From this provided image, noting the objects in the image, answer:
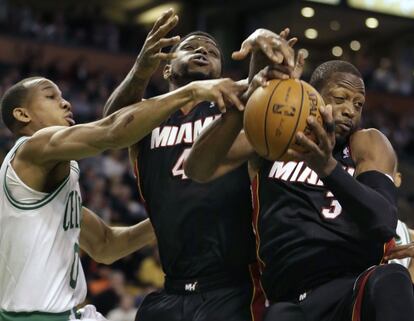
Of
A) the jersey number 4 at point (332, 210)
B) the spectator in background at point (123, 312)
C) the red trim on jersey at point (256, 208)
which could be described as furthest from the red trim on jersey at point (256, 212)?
the spectator in background at point (123, 312)

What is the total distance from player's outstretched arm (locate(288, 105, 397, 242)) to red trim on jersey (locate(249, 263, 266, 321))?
831 mm

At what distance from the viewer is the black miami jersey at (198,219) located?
4.61m

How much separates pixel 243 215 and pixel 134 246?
3.65 feet

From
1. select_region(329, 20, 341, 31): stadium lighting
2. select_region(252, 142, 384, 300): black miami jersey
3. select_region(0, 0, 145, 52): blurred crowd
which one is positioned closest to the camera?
select_region(252, 142, 384, 300): black miami jersey

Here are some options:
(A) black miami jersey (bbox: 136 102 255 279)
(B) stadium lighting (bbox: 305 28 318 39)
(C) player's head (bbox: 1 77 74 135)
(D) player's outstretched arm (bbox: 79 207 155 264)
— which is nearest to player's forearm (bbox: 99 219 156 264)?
(D) player's outstretched arm (bbox: 79 207 155 264)

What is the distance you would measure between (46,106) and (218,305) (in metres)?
1.49

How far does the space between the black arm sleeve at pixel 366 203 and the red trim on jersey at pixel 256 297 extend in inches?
33.7

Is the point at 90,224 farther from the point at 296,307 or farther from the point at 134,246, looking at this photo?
the point at 296,307

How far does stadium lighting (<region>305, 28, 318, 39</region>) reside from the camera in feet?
65.4

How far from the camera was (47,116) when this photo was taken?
4.81 meters

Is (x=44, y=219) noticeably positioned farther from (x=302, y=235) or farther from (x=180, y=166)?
(x=302, y=235)

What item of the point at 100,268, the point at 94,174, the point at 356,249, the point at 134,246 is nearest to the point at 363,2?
the point at 94,174

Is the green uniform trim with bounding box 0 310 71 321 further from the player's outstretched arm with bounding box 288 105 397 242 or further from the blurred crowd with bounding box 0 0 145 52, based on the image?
the blurred crowd with bounding box 0 0 145 52

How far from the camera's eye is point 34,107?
4.80 m
